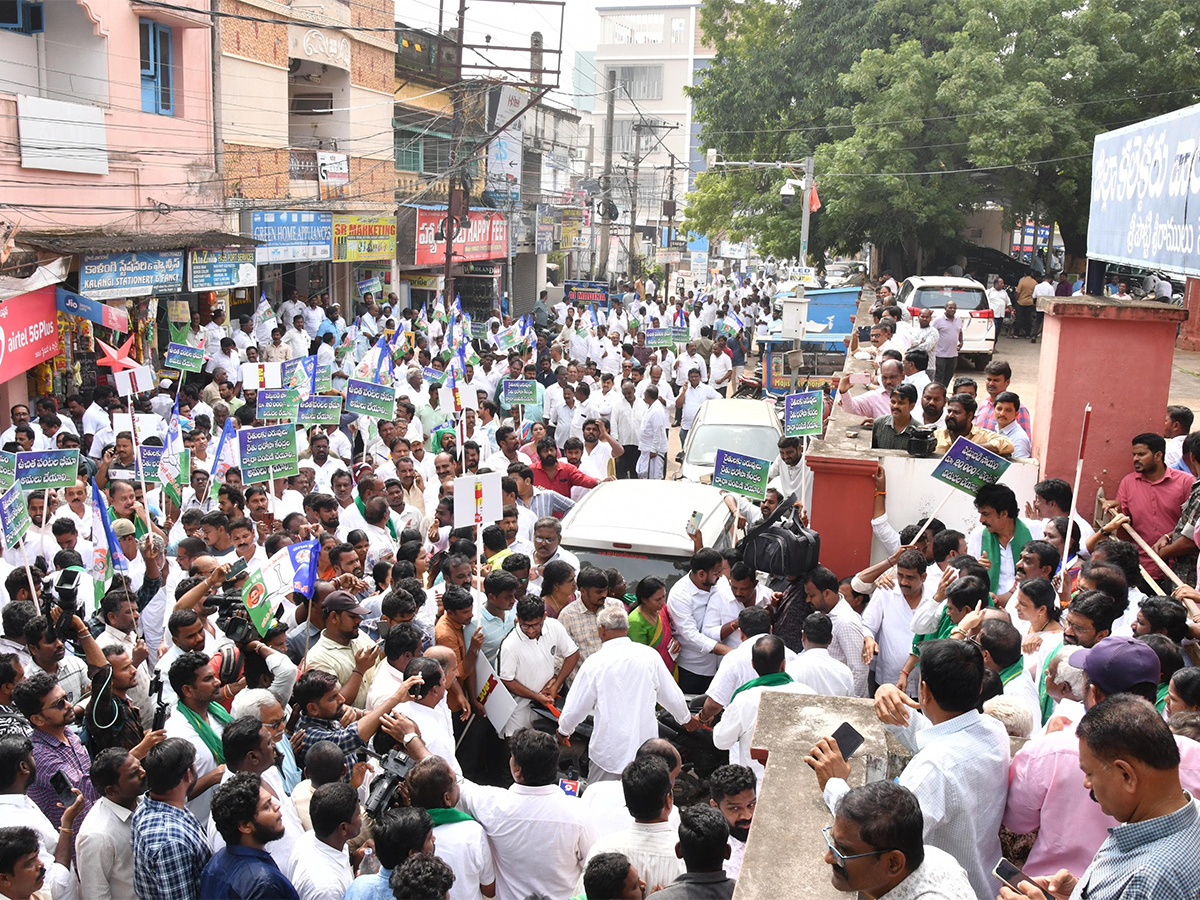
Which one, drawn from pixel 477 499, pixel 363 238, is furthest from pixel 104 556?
pixel 363 238

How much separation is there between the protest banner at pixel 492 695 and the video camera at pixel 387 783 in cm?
174

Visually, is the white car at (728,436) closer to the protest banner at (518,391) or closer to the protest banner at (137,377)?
the protest banner at (518,391)

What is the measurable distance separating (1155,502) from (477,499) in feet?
14.0

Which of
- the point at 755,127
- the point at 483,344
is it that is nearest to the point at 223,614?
the point at 483,344

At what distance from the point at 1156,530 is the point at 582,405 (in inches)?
326

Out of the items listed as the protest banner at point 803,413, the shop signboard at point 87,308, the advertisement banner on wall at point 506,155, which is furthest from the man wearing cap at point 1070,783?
the advertisement banner on wall at point 506,155

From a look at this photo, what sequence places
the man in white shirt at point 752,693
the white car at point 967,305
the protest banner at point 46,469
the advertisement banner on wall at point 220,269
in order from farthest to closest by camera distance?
the white car at point 967,305 → the advertisement banner on wall at point 220,269 → the protest banner at point 46,469 → the man in white shirt at point 752,693

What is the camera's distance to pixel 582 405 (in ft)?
46.8

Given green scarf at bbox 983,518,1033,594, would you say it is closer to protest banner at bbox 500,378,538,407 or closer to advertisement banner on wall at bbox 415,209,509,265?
protest banner at bbox 500,378,538,407

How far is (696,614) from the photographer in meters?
7.05

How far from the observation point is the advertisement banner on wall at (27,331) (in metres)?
12.7

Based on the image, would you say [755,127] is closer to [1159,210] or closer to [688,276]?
[688,276]

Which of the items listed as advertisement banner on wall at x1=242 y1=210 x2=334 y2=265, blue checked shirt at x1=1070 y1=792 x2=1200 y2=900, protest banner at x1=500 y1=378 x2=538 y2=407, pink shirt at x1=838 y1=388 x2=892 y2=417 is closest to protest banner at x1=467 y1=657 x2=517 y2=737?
blue checked shirt at x1=1070 y1=792 x2=1200 y2=900

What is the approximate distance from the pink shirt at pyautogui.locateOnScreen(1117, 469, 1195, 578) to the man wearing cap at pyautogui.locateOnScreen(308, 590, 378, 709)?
4542mm
